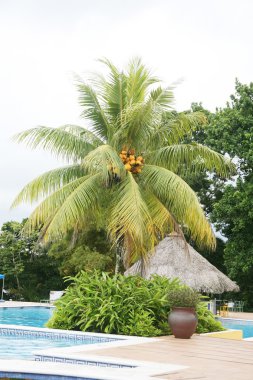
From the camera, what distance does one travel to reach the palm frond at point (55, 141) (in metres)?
14.4

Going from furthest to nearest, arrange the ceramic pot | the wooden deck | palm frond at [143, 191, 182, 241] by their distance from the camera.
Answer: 1. palm frond at [143, 191, 182, 241]
2. the ceramic pot
3. the wooden deck

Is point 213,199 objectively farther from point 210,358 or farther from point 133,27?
point 210,358

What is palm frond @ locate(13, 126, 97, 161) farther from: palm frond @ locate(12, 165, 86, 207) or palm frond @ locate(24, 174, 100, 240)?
palm frond @ locate(24, 174, 100, 240)

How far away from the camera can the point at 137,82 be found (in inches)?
572

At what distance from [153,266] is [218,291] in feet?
8.65

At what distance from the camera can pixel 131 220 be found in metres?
12.8

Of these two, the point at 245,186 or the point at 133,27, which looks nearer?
the point at 133,27

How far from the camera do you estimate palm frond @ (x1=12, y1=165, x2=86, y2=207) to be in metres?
14.3

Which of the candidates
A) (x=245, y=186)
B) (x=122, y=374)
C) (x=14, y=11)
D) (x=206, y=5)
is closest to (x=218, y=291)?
(x=245, y=186)

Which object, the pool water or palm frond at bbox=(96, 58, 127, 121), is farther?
palm frond at bbox=(96, 58, 127, 121)

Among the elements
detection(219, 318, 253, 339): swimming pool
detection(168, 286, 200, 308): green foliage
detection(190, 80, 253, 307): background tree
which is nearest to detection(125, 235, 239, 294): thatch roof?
detection(219, 318, 253, 339): swimming pool

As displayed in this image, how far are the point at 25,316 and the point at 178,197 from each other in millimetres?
11351

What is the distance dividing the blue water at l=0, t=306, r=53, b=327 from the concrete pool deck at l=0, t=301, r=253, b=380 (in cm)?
999

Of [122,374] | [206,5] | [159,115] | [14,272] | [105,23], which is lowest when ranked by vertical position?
[122,374]
